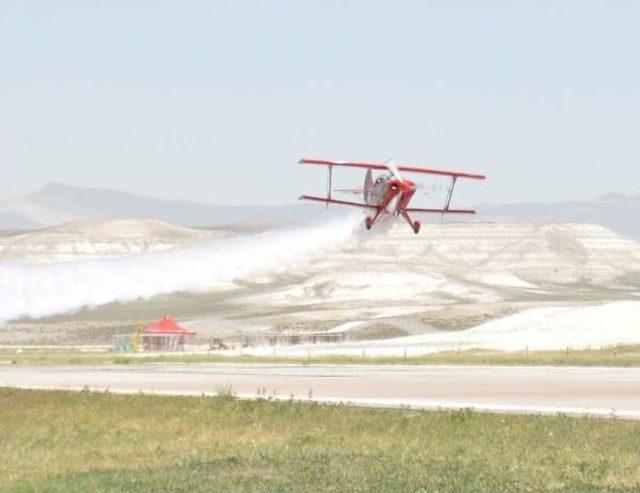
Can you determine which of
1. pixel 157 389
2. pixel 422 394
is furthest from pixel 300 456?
pixel 157 389

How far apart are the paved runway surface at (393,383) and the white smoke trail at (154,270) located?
11.8 feet

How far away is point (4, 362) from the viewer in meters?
96.5

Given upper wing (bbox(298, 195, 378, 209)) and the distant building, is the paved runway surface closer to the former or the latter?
upper wing (bbox(298, 195, 378, 209))

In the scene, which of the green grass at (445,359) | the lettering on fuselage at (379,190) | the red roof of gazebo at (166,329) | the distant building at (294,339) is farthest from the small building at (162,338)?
the lettering on fuselage at (379,190)

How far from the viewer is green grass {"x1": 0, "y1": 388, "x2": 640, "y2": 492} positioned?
28.5 m

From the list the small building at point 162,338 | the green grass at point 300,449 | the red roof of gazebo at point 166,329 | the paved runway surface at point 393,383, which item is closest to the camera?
the green grass at point 300,449

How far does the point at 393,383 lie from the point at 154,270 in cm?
1583

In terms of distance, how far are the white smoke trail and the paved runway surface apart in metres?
3.60

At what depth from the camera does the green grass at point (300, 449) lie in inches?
1121

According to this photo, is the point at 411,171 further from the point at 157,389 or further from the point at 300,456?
the point at 300,456

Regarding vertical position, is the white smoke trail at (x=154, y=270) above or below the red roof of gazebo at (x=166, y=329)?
above

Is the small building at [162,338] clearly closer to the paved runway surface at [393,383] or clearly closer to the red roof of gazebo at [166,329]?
the red roof of gazebo at [166,329]

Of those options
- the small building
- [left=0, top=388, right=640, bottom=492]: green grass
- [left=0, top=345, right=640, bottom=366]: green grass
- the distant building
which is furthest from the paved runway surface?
the distant building

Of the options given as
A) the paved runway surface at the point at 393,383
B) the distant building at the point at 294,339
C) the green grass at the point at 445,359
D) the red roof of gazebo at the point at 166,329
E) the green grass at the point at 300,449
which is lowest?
the distant building at the point at 294,339
